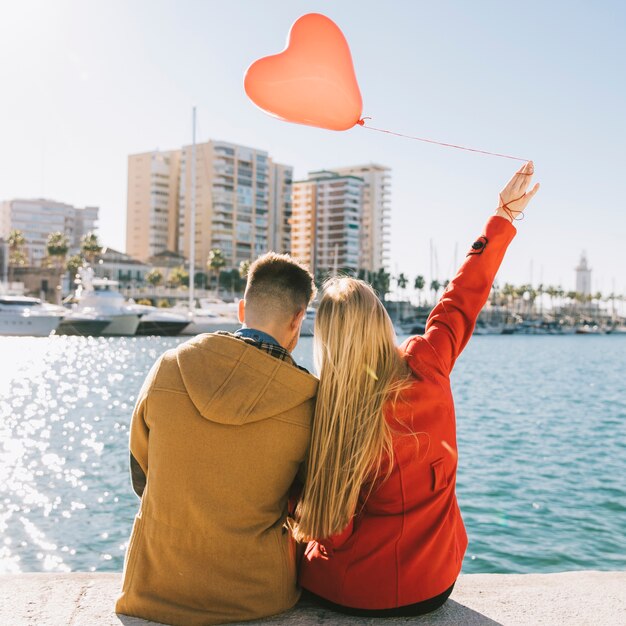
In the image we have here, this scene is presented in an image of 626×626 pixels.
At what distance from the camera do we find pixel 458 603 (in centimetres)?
305

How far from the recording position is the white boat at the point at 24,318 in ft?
188

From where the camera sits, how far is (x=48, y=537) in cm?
865

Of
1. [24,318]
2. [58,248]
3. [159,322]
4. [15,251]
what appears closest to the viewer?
[24,318]

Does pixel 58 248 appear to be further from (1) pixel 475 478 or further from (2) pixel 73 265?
(1) pixel 475 478

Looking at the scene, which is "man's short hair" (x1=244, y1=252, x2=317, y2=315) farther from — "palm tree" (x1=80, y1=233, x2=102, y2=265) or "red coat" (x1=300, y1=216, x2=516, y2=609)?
"palm tree" (x1=80, y1=233, x2=102, y2=265)

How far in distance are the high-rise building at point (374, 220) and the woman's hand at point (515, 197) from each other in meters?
137

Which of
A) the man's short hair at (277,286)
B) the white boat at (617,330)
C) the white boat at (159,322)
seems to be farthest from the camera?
the white boat at (617,330)

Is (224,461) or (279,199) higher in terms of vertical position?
(279,199)

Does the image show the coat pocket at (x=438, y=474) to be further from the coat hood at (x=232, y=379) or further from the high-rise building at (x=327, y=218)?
the high-rise building at (x=327, y=218)

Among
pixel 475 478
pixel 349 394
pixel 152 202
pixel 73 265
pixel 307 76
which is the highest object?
pixel 152 202

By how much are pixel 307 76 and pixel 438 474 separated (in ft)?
5.98

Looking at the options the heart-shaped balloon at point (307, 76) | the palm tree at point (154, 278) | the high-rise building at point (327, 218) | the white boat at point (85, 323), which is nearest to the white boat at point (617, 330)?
the high-rise building at point (327, 218)

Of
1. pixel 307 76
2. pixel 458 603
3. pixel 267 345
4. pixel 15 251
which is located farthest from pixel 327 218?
pixel 267 345

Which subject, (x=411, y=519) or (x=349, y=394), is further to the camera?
(x=411, y=519)
